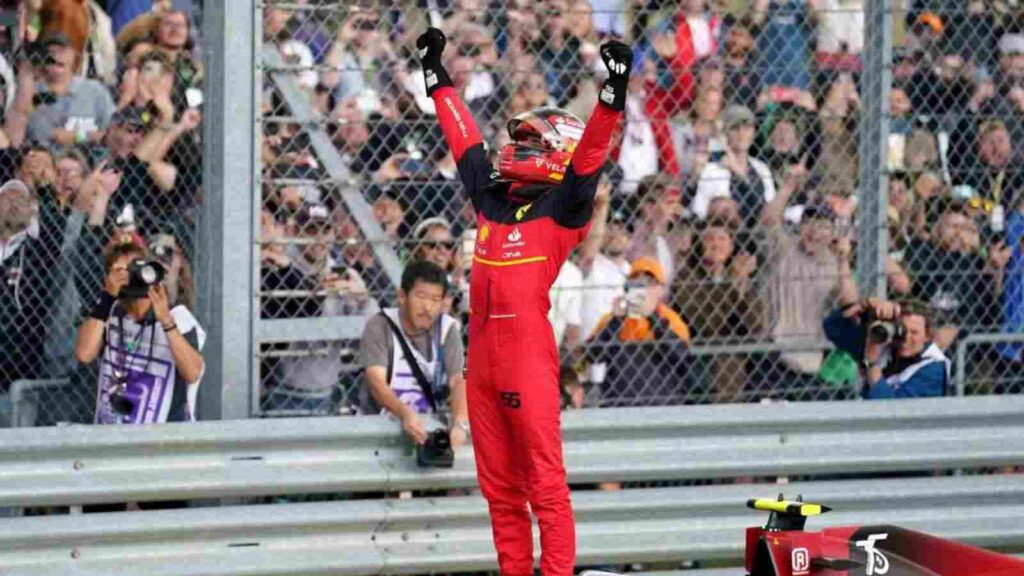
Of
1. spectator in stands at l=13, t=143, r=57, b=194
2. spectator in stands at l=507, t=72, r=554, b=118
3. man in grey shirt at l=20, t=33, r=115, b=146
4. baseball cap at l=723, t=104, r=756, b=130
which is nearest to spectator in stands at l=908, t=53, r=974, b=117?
baseball cap at l=723, t=104, r=756, b=130

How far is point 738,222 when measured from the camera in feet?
24.6

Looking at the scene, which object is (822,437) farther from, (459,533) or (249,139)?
(249,139)

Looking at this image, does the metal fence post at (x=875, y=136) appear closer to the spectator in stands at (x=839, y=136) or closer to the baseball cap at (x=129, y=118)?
the spectator in stands at (x=839, y=136)

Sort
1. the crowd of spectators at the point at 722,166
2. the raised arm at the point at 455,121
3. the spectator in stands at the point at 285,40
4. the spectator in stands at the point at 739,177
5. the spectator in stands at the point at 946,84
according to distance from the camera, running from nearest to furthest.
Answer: the raised arm at the point at 455,121 → the spectator in stands at the point at 285,40 → the crowd of spectators at the point at 722,166 → the spectator in stands at the point at 739,177 → the spectator in stands at the point at 946,84

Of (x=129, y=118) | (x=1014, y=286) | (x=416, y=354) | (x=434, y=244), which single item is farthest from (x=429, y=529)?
(x=1014, y=286)

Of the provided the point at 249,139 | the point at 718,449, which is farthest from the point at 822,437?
A: the point at 249,139

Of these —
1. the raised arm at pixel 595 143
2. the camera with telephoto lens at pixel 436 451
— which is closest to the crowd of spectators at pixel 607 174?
the camera with telephoto lens at pixel 436 451

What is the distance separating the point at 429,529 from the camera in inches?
253

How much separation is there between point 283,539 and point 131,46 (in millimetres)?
2566

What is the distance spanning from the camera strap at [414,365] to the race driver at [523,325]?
65cm

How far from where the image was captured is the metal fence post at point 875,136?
7.02 m

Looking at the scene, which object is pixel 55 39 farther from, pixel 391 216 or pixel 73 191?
pixel 391 216

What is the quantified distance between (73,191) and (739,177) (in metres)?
2.74

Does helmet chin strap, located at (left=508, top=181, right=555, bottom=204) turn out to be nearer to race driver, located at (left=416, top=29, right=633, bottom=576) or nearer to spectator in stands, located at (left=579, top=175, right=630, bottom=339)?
race driver, located at (left=416, top=29, right=633, bottom=576)
